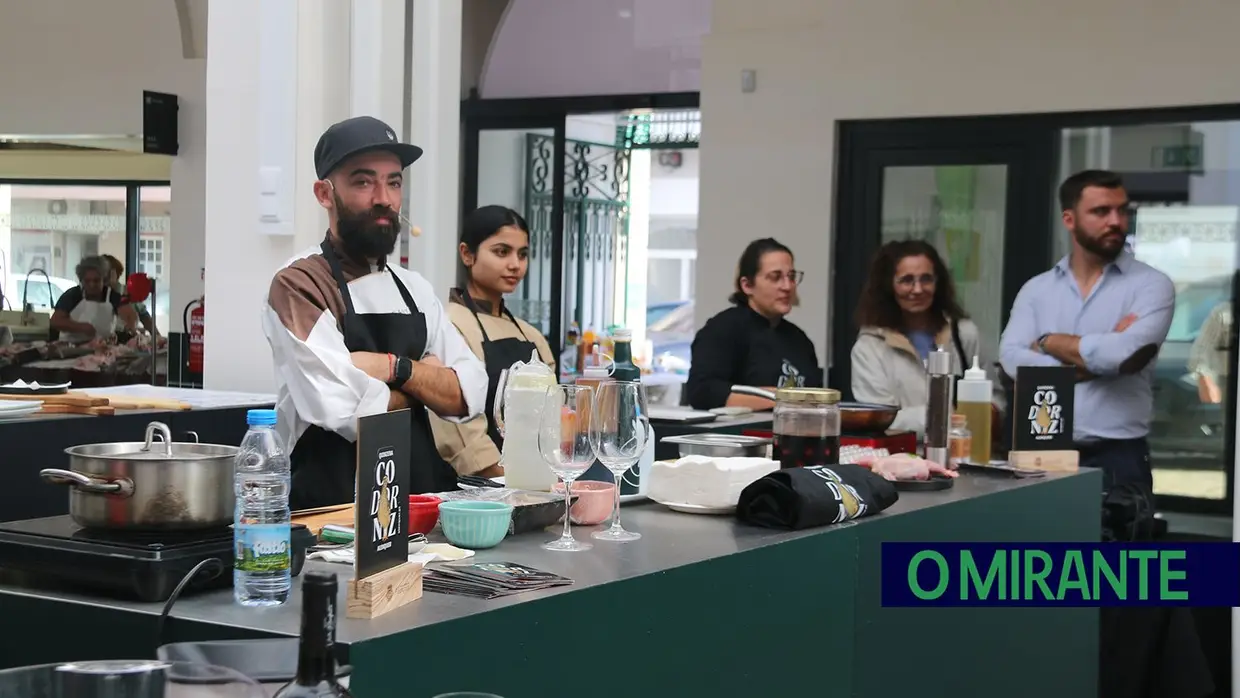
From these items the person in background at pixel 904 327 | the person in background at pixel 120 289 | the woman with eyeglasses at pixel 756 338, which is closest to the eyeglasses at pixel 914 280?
the person in background at pixel 904 327

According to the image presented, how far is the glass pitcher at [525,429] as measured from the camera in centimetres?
241

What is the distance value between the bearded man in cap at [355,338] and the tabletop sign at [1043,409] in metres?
1.30

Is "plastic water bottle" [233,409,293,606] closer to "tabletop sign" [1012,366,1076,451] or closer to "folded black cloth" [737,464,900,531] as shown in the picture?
"folded black cloth" [737,464,900,531]

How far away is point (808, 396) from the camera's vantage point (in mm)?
2701

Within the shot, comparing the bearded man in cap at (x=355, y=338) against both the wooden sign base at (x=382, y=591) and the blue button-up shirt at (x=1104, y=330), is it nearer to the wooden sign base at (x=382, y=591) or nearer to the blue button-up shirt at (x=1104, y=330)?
the wooden sign base at (x=382, y=591)

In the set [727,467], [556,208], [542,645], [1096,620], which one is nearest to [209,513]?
Result: [542,645]

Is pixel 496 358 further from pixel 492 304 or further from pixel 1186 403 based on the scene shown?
pixel 1186 403

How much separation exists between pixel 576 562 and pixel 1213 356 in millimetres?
4889

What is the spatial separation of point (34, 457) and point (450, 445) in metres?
1.04

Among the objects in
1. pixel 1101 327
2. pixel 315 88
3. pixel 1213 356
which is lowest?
pixel 1213 356

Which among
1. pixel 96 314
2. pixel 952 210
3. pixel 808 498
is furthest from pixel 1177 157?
pixel 96 314

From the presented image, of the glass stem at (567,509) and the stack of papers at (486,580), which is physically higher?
the glass stem at (567,509)

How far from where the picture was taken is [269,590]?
163cm

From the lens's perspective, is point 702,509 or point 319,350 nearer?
point 702,509
